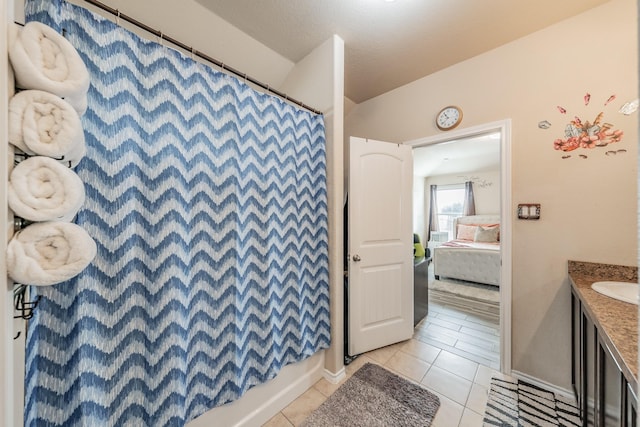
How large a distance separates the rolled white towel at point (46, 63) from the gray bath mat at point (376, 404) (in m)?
1.90

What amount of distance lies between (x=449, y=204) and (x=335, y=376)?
6255mm

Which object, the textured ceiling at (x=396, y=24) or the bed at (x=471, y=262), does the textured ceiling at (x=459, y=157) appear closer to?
the bed at (x=471, y=262)

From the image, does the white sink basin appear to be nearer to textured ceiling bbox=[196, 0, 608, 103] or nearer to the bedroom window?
textured ceiling bbox=[196, 0, 608, 103]

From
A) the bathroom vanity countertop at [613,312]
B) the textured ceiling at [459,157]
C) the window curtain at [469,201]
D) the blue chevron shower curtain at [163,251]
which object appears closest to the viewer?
the bathroom vanity countertop at [613,312]

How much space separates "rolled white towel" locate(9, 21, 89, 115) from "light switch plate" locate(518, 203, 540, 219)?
2.50 meters

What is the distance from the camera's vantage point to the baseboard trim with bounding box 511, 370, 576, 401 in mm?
1538

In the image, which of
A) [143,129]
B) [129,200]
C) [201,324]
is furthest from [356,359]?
[143,129]

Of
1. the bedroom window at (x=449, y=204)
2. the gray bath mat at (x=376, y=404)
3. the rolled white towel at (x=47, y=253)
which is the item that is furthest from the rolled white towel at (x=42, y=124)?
the bedroom window at (x=449, y=204)

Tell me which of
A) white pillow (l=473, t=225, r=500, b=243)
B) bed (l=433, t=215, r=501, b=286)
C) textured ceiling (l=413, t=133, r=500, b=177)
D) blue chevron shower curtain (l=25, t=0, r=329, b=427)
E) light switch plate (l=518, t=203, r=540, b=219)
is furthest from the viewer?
white pillow (l=473, t=225, r=500, b=243)

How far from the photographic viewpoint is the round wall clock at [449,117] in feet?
6.47

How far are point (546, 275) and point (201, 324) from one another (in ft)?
7.56

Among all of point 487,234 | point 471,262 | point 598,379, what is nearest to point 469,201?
point 487,234

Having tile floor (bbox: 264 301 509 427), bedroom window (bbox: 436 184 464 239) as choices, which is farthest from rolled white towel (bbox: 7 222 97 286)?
bedroom window (bbox: 436 184 464 239)

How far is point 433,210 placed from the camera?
6.63m
